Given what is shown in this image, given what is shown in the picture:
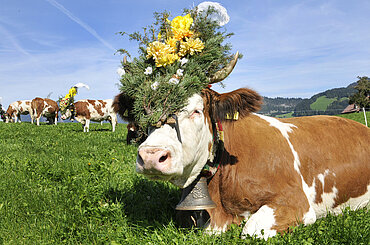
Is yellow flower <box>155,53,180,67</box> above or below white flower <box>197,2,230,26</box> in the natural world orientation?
below

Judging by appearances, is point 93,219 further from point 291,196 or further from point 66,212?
point 291,196

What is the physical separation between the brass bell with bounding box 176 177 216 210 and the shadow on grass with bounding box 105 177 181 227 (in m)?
0.62

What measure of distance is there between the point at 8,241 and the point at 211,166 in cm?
265

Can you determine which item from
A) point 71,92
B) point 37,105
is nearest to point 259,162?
point 71,92

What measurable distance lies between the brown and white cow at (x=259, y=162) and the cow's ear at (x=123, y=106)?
3.02 feet

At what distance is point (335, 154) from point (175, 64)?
2.63 m

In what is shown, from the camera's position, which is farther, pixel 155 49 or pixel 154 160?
pixel 155 49

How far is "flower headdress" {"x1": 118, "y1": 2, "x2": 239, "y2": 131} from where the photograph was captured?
9.55ft

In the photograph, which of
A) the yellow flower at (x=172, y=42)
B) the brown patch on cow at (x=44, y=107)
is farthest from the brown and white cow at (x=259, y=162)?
the brown patch on cow at (x=44, y=107)

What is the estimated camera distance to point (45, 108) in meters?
30.5

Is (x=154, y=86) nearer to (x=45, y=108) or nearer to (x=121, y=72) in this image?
(x=121, y=72)

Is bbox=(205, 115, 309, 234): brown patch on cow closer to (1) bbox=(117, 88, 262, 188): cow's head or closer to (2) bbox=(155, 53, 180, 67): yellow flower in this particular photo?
(1) bbox=(117, 88, 262, 188): cow's head

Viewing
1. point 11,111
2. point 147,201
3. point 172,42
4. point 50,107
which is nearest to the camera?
point 172,42

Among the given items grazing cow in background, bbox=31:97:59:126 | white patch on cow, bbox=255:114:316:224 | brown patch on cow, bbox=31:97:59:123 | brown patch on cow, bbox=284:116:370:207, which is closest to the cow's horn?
white patch on cow, bbox=255:114:316:224
